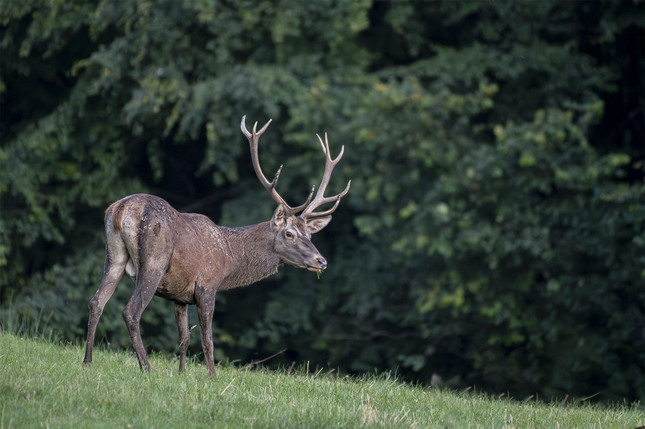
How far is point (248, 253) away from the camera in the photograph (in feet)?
24.4

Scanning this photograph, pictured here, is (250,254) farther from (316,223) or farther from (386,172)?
(386,172)

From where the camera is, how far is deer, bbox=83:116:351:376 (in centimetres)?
640

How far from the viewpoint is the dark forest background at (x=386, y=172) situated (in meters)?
→ 11.8

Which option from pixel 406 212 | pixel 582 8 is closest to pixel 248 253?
pixel 406 212

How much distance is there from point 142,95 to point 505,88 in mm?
4970

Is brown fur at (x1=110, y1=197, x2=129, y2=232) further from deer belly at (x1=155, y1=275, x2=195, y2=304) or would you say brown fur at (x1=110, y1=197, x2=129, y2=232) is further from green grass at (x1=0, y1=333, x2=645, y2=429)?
green grass at (x1=0, y1=333, x2=645, y2=429)

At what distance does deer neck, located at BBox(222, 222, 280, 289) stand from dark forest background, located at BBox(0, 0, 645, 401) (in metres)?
4.31

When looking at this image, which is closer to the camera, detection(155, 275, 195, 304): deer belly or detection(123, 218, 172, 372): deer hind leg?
detection(123, 218, 172, 372): deer hind leg

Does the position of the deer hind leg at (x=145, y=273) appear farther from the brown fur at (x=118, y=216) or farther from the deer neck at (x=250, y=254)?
the deer neck at (x=250, y=254)

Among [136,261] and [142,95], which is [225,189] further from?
[136,261]

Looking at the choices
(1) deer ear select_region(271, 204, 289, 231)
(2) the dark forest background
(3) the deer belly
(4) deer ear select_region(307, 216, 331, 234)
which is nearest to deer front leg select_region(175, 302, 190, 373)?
(3) the deer belly

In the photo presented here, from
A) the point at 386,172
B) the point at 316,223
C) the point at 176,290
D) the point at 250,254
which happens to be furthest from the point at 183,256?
the point at 386,172

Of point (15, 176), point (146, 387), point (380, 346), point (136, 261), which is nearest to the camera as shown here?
point (146, 387)

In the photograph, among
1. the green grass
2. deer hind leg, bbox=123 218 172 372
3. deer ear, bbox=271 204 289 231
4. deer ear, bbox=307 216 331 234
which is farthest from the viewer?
deer ear, bbox=307 216 331 234
